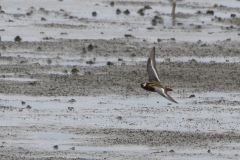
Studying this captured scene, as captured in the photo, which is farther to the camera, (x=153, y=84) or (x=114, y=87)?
(x=114, y=87)

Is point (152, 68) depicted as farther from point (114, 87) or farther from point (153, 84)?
point (114, 87)

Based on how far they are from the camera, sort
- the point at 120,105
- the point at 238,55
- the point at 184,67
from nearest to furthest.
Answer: the point at 120,105 → the point at 184,67 → the point at 238,55

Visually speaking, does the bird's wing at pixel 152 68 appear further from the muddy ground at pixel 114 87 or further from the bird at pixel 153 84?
the muddy ground at pixel 114 87

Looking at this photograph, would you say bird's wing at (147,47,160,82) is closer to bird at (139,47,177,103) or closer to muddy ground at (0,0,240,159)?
bird at (139,47,177,103)

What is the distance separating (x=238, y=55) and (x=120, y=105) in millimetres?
8522

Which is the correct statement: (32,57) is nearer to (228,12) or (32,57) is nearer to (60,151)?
(60,151)

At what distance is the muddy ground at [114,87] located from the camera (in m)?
14.7

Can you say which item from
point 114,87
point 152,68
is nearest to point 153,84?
point 152,68

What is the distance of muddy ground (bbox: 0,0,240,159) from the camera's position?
14.7 metres

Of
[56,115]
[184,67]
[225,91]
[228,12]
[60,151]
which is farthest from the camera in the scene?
[228,12]

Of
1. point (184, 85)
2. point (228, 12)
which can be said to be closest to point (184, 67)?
point (184, 85)

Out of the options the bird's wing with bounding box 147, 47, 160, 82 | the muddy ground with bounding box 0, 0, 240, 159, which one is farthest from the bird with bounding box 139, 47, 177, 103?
the muddy ground with bounding box 0, 0, 240, 159

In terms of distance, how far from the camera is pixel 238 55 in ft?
82.7

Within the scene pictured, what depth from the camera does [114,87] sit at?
64.3 ft
